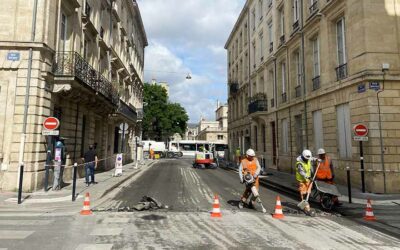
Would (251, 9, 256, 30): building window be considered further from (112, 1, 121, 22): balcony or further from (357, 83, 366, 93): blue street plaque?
(357, 83, 366, 93): blue street plaque

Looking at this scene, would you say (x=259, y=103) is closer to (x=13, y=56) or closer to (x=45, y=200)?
(x=13, y=56)

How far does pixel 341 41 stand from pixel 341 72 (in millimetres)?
1613

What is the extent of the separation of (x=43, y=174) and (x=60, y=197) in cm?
231

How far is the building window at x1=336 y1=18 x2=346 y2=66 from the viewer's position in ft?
50.0

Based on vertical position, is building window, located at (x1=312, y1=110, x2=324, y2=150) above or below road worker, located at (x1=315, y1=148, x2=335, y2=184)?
above

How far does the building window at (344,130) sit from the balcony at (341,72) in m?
1.24

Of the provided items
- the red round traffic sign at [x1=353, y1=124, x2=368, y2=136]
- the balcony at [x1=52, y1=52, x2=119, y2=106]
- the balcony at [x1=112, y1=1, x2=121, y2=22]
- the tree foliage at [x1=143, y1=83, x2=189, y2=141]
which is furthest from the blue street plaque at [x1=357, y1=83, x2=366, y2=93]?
the tree foliage at [x1=143, y1=83, x2=189, y2=141]

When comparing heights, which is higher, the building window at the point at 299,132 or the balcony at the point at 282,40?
the balcony at the point at 282,40

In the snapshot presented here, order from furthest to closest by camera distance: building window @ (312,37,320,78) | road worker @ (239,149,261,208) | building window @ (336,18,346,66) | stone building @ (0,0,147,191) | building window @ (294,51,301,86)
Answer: building window @ (294,51,301,86) < building window @ (312,37,320,78) < building window @ (336,18,346,66) < stone building @ (0,0,147,191) < road worker @ (239,149,261,208)

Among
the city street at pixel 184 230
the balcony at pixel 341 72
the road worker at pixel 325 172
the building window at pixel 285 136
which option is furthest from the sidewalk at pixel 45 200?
the building window at pixel 285 136

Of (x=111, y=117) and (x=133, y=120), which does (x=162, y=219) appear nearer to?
(x=111, y=117)

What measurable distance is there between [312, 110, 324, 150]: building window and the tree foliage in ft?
136

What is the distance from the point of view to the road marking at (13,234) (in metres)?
6.06

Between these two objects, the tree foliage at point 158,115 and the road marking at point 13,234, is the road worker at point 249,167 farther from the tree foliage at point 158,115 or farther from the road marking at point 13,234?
the tree foliage at point 158,115
